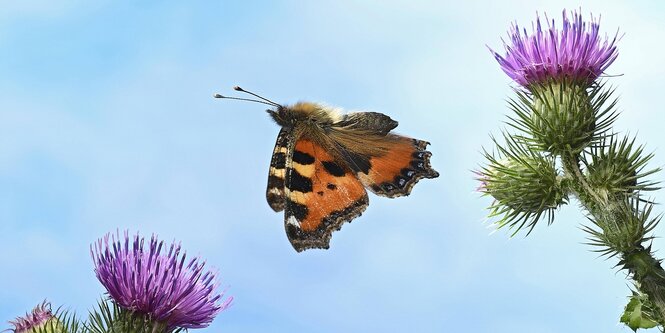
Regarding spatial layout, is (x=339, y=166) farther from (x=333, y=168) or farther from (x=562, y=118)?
(x=562, y=118)

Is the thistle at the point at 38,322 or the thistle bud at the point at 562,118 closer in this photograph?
the thistle at the point at 38,322

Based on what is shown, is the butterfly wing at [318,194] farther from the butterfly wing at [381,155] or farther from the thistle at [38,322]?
the thistle at [38,322]

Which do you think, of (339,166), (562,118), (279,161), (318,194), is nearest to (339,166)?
(339,166)

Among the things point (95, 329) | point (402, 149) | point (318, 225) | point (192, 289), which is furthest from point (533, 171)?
point (95, 329)

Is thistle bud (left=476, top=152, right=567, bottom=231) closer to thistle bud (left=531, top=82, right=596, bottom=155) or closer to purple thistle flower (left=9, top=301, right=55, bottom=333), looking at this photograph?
thistle bud (left=531, top=82, right=596, bottom=155)

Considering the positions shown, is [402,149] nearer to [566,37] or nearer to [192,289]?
[566,37]

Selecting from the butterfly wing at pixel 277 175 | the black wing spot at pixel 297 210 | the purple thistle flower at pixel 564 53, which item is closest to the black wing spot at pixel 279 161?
the butterfly wing at pixel 277 175
